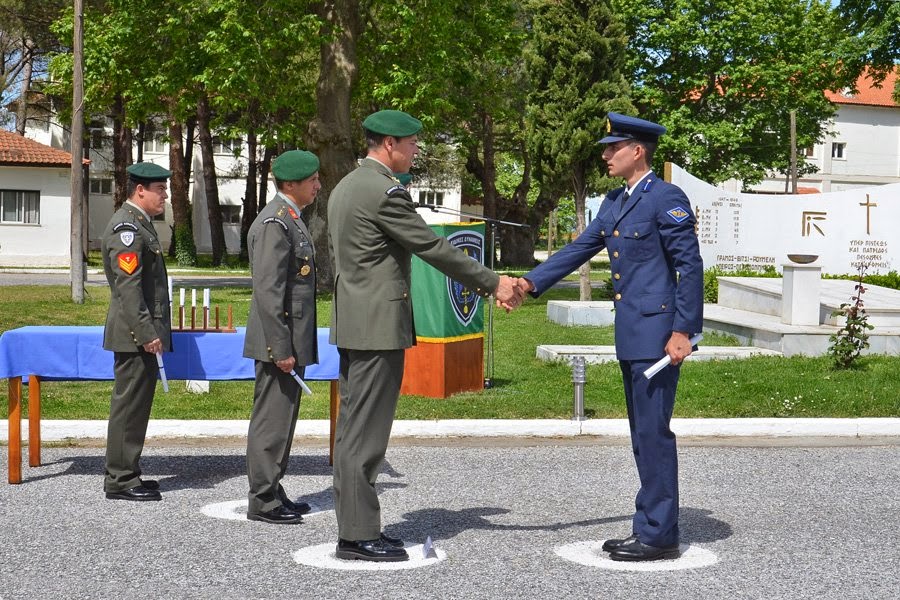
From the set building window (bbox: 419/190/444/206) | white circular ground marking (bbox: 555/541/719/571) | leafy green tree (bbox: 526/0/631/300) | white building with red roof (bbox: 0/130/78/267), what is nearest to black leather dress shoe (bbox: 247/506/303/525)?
white circular ground marking (bbox: 555/541/719/571)

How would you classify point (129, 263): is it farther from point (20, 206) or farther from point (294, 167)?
point (20, 206)

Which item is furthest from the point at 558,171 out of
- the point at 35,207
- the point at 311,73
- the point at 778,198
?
the point at 35,207

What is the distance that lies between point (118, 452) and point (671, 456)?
342 centimetres

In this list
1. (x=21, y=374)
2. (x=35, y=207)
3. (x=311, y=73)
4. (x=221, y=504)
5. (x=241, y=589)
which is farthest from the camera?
(x=35, y=207)

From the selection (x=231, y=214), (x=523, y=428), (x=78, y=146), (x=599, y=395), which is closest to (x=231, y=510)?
(x=523, y=428)

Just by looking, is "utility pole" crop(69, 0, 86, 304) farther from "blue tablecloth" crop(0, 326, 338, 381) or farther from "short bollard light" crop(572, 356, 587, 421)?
"blue tablecloth" crop(0, 326, 338, 381)

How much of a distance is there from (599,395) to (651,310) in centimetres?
552

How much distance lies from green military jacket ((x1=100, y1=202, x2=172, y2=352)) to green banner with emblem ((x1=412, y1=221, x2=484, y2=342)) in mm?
3742

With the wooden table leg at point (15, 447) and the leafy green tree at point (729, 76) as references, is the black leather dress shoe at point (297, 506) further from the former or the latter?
the leafy green tree at point (729, 76)

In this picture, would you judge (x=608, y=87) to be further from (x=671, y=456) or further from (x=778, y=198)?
(x=671, y=456)

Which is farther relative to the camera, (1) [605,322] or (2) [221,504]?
(1) [605,322]

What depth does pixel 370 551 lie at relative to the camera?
550 cm

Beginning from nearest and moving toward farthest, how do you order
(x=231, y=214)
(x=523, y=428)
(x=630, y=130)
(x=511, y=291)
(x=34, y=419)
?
(x=630, y=130)
(x=511, y=291)
(x=34, y=419)
(x=523, y=428)
(x=231, y=214)

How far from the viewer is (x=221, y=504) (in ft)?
22.1
